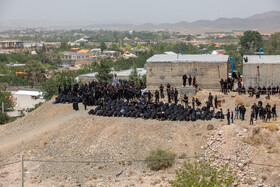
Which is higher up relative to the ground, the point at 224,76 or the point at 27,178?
the point at 224,76

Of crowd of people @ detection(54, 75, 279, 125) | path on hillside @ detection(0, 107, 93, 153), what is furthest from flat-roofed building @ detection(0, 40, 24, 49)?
path on hillside @ detection(0, 107, 93, 153)

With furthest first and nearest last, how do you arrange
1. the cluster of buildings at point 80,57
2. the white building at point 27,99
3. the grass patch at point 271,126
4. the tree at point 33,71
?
1. the cluster of buildings at point 80,57
2. the tree at point 33,71
3. the white building at point 27,99
4. the grass patch at point 271,126

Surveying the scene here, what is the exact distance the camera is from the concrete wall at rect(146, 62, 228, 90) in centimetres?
3175

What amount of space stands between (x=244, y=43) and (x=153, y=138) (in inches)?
2777

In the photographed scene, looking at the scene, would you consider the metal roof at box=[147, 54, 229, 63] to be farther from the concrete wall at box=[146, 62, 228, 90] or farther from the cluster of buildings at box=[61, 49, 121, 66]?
the cluster of buildings at box=[61, 49, 121, 66]

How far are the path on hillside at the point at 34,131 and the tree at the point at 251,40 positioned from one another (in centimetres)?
6545

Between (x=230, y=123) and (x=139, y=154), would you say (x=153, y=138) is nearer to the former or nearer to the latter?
(x=139, y=154)

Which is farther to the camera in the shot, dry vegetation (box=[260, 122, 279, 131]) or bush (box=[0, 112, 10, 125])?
bush (box=[0, 112, 10, 125])

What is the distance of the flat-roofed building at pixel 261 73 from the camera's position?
30545 mm

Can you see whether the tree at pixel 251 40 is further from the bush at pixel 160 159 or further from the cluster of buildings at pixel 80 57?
the bush at pixel 160 159

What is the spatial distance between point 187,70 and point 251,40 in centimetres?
6170

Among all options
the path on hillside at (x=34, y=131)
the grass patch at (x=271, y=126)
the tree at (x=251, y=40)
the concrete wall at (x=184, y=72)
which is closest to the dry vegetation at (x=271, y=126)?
the grass patch at (x=271, y=126)

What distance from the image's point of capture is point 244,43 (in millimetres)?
90000

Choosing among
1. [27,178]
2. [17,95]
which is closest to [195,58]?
[27,178]
